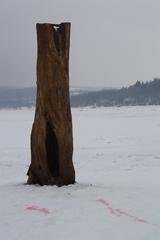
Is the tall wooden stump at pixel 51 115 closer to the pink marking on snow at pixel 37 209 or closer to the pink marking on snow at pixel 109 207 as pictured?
the pink marking on snow at pixel 109 207

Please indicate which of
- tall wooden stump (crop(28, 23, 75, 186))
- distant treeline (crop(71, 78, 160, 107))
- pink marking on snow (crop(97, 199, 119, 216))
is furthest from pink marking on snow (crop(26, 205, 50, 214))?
distant treeline (crop(71, 78, 160, 107))

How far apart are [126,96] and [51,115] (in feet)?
336

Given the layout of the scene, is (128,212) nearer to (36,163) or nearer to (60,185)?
(60,185)

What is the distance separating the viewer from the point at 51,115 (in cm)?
924

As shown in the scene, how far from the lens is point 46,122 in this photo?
9297 millimetres

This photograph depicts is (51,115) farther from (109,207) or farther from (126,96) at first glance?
(126,96)

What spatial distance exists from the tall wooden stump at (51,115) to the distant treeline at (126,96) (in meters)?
87.0

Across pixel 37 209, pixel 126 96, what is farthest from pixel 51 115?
pixel 126 96

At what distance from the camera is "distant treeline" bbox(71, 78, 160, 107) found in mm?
101750

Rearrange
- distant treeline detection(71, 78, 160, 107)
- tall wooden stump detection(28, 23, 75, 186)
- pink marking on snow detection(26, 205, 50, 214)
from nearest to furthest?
pink marking on snow detection(26, 205, 50, 214)
tall wooden stump detection(28, 23, 75, 186)
distant treeline detection(71, 78, 160, 107)

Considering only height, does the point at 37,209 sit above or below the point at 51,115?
below

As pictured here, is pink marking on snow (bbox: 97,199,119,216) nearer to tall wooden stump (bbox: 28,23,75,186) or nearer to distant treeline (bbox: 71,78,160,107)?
tall wooden stump (bbox: 28,23,75,186)

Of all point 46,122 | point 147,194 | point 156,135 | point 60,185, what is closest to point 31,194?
point 60,185

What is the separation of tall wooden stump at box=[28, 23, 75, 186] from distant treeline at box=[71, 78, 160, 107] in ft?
285
